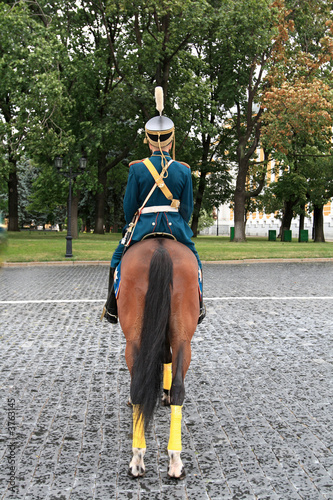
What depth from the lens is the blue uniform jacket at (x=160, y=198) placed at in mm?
3621

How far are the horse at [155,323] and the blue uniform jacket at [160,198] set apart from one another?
214mm

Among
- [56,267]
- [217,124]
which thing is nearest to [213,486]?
[56,267]

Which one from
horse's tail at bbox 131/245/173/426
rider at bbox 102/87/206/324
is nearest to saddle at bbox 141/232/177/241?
rider at bbox 102/87/206/324

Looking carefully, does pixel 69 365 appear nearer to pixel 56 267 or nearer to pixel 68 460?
pixel 68 460

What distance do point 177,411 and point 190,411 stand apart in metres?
1.09

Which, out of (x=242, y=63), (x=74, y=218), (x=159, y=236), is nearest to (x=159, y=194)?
(x=159, y=236)

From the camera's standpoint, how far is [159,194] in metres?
3.68

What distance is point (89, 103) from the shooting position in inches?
1283

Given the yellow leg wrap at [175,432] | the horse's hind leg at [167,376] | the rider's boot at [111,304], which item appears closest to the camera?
the yellow leg wrap at [175,432]

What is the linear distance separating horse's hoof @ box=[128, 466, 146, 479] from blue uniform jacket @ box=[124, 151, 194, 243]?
1452 mm

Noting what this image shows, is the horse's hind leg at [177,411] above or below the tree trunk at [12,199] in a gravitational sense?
below

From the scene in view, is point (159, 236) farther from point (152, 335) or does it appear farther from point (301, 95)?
point (301, 95)

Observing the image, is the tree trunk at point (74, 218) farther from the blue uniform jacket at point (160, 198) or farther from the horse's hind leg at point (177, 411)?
the horse's hind leg at point (177, 411)

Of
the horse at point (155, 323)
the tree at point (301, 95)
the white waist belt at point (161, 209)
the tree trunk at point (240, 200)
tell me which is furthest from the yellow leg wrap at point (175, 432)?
the tree trunk at point (240, 200)
